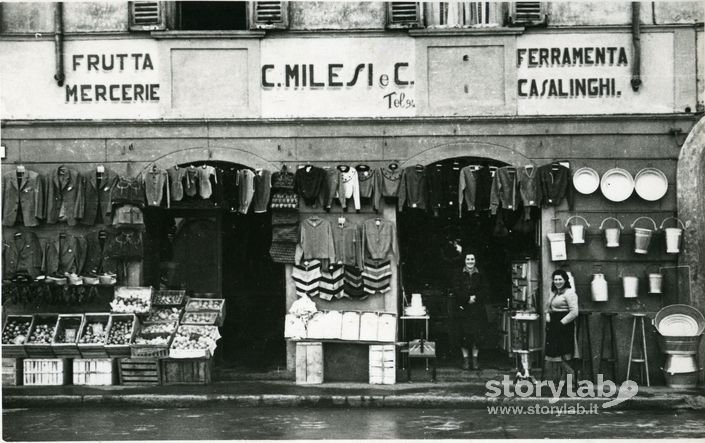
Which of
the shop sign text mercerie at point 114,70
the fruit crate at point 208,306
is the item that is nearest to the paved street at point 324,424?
the fruit crate at point 208,306

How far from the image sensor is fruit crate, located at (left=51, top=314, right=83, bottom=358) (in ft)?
43.7

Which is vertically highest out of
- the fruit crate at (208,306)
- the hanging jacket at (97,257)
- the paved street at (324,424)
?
the hanging jacket at (97,257)

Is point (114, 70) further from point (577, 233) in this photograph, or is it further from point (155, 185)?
point (577, 233)

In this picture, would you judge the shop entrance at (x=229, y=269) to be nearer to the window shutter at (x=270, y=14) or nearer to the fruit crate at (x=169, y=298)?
the fruit crate at (x=169, y=298)

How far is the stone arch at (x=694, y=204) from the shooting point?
531 inches

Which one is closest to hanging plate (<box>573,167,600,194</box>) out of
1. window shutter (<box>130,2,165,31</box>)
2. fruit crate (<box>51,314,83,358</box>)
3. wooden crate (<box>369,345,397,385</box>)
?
wooden crate (<box>369,345,397,385</box>)

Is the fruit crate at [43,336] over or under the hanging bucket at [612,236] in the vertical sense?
under

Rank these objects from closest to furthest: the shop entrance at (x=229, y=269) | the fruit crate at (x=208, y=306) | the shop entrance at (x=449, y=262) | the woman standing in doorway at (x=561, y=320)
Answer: the woman standing in doorway at (x=561, y=320) < the fruit crate at (x=208, y=306) < the shop entrance at (x=229, y=269) < the shop entrance at (x=449, y=262)

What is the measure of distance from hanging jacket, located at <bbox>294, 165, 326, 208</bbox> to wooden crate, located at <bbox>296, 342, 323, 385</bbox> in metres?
2.26

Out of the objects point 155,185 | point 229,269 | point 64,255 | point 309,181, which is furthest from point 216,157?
point 64,255

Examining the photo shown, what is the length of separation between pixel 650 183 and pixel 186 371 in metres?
7.50

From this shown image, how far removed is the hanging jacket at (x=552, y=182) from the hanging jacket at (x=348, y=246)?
2.84 meters

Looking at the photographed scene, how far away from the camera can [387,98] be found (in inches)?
544

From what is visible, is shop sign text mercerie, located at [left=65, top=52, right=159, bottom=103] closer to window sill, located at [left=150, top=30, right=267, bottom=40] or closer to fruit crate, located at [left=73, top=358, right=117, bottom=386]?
window sill, located at [left=150, top=30, right=267, bottom=40]
